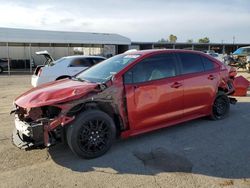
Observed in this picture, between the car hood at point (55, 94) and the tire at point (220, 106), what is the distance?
323cm

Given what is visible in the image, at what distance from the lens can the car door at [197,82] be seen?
20.5 feet

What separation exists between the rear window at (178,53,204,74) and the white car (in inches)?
239

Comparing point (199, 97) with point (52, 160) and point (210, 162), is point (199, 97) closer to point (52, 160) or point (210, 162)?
point (210, 162)

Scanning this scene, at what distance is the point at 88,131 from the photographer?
482cm

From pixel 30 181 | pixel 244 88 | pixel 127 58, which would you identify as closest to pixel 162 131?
pixel 127 58

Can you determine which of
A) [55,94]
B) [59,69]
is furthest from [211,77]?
[59,69]

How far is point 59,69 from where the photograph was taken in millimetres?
12320

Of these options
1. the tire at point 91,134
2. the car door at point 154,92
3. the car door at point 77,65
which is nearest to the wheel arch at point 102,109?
the tire at point 91,134

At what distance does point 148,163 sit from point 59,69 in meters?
8.46

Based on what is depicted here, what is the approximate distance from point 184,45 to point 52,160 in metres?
56.2

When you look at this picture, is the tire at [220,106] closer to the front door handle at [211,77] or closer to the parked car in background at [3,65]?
the front door handle at [211,77]

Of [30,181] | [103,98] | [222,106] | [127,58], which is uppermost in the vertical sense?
[127,58]

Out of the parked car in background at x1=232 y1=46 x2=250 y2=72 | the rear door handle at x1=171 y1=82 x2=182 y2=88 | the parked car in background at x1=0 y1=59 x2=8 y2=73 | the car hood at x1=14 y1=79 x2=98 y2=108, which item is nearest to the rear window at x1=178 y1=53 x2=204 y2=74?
the rear door handle at x1=171 y1=82 x2=182 y2=88

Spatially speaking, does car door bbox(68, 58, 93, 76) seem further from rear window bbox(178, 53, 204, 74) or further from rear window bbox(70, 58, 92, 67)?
rear window bbox(178, 53, 204, 74)
